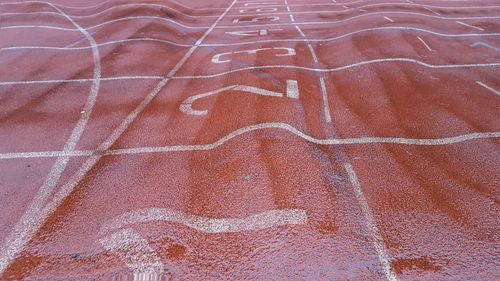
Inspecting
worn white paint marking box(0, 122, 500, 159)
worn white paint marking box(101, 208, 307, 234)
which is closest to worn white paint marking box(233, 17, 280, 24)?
worn white paint marking box(0, 122, 500, 159)

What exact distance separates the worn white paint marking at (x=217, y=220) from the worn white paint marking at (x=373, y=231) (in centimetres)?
67

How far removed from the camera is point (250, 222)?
4.21m

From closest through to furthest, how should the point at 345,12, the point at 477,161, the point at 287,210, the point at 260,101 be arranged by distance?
the point at 287,210, the point at 477,161, the point at 260,101, the point at 345,12

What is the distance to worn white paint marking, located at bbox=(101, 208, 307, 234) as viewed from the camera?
4.14 metres

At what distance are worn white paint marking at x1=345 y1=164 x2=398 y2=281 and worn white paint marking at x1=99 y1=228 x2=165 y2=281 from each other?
205 cm

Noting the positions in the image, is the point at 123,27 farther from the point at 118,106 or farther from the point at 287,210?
the point at 287,210

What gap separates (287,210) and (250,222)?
437mm

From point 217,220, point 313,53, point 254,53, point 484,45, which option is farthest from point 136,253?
point 484,45

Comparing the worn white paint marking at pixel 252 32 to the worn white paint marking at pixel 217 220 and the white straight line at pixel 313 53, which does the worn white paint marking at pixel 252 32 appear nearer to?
the white straight line at pixel 313 53

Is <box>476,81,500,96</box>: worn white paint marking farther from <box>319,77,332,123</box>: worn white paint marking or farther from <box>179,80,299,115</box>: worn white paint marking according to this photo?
<box>179,80,299,115</box>: worn white paint marking

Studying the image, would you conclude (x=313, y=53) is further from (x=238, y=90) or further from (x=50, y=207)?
(x=50, y=207)

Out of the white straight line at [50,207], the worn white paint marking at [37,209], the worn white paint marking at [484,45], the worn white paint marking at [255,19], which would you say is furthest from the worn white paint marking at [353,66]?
the worn white paint marking at [255,19]

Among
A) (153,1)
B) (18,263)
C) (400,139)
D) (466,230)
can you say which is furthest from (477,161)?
(153,1)

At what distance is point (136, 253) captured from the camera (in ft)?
12.5
